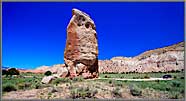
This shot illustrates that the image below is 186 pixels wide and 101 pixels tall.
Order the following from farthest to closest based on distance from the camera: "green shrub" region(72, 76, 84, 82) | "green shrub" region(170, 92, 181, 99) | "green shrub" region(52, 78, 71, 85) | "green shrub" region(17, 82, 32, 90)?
1. "green shrub" region(72, 76, 84, 82)
2. "green shrub" region(52, 78, 71, 85)
3. "green shrub" region(17, 82, 32, 90)
4. "green shrub" region(170, 92, 181, 99)

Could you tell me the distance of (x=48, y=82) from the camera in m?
9.64

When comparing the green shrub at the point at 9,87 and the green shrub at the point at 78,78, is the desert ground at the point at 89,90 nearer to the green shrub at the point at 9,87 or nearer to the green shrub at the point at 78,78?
the green shrub at the point at 9,87

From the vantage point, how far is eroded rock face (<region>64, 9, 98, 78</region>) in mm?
10914

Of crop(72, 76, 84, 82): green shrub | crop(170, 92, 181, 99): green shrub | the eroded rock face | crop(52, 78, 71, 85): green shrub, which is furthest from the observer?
the eroded rock face

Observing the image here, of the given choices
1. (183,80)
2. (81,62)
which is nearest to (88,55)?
(81,62)

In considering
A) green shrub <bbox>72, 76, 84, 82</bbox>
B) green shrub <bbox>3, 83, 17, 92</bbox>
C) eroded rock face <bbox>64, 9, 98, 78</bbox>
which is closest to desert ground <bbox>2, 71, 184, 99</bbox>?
green shrub <bbox>3, 83, 17, 92</bbox>

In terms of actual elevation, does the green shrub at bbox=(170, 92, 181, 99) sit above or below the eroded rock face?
below

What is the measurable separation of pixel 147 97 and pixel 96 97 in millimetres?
1374

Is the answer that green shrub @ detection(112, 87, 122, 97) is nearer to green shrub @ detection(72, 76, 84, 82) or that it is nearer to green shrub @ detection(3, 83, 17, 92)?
green shrub @ detection(72, 76, 84, 82)

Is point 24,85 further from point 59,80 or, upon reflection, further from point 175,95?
point 175,95

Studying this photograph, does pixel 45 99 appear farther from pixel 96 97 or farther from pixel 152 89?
pixel 152 89

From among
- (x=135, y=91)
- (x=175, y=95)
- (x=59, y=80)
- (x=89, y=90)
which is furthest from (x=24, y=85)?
(x=175, y=95)

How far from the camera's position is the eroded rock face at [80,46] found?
35.8 feet

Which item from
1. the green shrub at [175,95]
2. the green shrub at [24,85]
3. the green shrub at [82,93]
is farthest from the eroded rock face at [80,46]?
the green shrub at [175,95]
